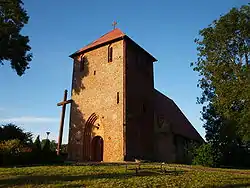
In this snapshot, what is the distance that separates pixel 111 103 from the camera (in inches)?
919

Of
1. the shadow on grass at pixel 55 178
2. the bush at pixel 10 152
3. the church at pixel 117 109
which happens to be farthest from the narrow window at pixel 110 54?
the shadow on grass at pixel 55 178

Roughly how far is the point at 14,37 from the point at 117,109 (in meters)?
13.5

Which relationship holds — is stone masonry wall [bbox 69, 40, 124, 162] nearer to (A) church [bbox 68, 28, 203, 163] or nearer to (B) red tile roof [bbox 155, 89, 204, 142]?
(A) church [bbox 68, 28, 203, 163]

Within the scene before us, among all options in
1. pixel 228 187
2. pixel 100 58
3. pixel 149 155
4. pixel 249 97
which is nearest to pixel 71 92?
pixel 100 58

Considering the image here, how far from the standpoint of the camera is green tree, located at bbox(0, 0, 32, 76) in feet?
84.8

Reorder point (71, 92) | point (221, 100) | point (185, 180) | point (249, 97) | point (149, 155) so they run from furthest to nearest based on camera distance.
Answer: point (71, 92)
point (149, 155)
point (221, 100)
point (249, 97)
point (185, 180)

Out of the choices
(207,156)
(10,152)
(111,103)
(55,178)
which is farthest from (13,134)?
(207,156)

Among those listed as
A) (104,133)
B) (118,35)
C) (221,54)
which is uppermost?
(118,35)

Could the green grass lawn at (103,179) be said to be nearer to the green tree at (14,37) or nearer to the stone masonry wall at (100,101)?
the stone masonry wall at (100,101)

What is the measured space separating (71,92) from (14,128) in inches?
256

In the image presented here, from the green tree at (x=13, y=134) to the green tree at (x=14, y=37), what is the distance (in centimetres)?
778

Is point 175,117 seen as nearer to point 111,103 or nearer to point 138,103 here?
point 138,103

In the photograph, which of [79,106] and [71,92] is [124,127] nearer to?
[79,106]

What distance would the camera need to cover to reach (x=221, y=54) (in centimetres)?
2270
